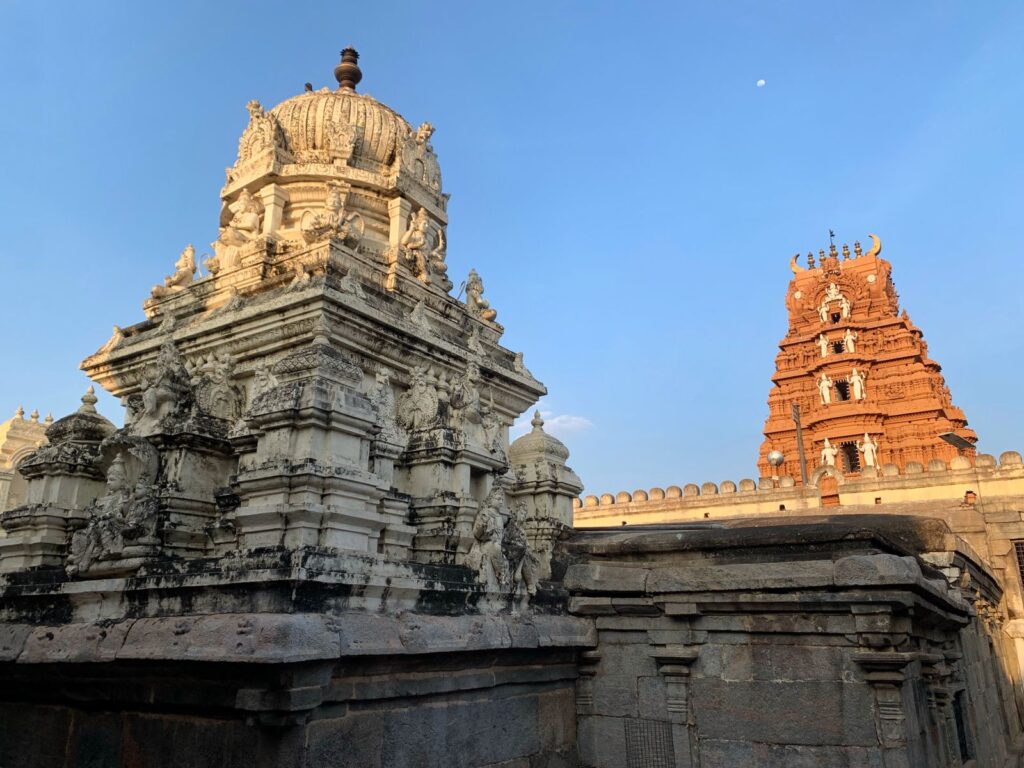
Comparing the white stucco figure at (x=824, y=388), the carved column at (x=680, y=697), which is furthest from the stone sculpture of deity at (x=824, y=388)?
the carved column at (x=680, y=697)

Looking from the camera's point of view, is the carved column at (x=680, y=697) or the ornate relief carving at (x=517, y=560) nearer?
the carved column at (x=680, y=697)

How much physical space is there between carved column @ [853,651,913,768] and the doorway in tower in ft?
108

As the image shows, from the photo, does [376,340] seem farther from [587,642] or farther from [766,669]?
[766,669]

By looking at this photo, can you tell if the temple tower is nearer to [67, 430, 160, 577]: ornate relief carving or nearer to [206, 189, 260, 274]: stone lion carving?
[206, 189, 260, 274]: stone lion carving

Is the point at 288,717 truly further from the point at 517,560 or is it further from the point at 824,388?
the point at 824,388

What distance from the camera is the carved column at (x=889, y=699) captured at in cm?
573

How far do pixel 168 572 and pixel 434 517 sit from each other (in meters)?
2.45

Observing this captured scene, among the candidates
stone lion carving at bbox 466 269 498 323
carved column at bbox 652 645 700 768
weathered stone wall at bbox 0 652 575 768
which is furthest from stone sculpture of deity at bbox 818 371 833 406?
weathered stone wall at bbox 0 652 575 768

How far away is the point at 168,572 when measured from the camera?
213 inches

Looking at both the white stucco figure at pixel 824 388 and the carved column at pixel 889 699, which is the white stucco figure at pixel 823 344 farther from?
the carved column at pixel 889 699

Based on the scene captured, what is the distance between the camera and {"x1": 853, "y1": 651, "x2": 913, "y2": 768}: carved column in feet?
18.8

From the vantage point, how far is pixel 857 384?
3812 centimetres

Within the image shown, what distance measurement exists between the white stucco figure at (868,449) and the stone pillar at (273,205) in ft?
104

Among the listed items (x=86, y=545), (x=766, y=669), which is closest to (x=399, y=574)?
(x=86, y=545)
